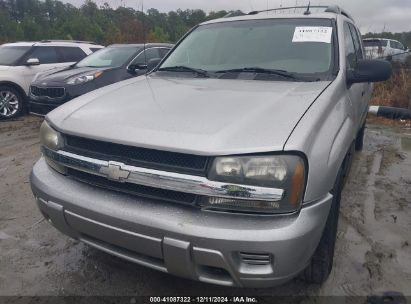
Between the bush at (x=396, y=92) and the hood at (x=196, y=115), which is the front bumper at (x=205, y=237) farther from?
the bush at (x=396, y=92)

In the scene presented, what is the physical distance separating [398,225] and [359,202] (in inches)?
19.7

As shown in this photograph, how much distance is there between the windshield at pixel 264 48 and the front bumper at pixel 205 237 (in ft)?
4.12

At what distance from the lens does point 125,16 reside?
367 inches

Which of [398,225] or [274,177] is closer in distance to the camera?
[274,177]

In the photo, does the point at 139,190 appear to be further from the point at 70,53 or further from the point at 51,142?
the point at 70,53

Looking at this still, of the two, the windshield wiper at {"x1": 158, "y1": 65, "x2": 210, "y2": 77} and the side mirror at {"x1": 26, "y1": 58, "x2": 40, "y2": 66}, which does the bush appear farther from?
the side mirror at {"x1": 26, "y1": 58, "x2": 40, "y2": 66}

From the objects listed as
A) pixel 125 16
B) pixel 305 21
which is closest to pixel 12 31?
pixel 125 16

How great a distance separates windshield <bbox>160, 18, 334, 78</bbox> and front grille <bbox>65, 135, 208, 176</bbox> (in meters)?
1.31

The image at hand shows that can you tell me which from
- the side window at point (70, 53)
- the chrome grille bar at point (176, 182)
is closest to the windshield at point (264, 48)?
the chrome grille bar at point (176, 182)

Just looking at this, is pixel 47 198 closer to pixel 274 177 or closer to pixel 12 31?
pixel 274 177

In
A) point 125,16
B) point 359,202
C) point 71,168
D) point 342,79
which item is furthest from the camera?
point 125,16

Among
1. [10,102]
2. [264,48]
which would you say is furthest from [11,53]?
[264,48]

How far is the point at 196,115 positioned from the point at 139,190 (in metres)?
0.51

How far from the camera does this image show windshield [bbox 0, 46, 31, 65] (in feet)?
26.6
